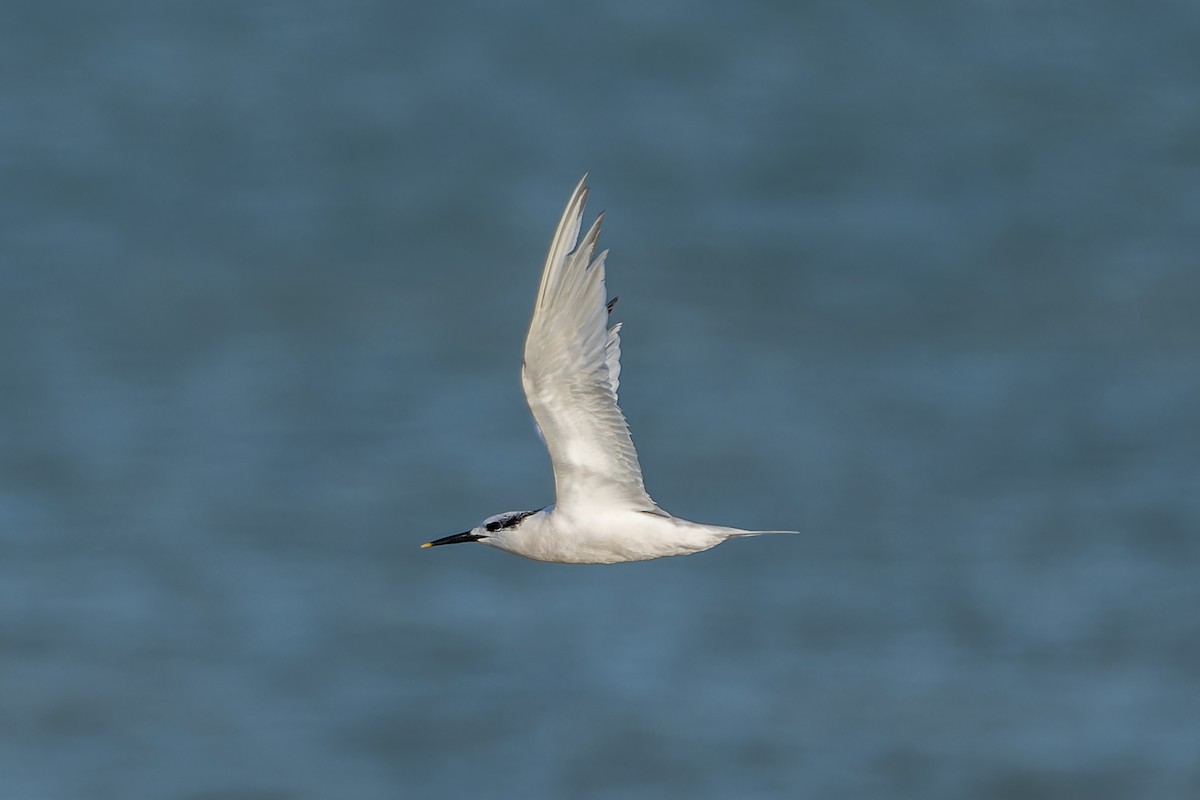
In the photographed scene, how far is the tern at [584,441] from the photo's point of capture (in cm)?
998

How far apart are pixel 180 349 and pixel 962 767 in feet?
39.2

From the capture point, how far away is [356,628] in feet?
69.7

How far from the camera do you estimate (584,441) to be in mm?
10453

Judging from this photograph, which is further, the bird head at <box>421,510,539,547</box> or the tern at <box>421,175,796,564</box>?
the bird head at <box>421,510,539,547</box>

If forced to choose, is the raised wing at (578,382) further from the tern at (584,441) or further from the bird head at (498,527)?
the bird head at (498,527)

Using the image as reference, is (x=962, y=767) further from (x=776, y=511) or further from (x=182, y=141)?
(x=182, y=141)

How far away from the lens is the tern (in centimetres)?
998

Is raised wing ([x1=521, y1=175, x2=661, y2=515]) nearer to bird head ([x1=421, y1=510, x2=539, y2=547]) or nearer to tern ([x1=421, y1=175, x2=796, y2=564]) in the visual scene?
tern ([x1=421, y1=175, x2=796, y2=564])

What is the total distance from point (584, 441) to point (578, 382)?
1.19ft

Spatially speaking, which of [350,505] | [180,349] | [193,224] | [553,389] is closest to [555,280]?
[553,389]

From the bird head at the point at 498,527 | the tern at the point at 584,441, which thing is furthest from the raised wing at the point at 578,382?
the bird head at the point at 498,527

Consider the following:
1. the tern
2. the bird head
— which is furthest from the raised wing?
the bird head

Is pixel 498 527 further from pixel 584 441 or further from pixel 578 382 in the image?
pixel 578 382

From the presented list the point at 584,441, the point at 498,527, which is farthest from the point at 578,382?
the point at 498,527
